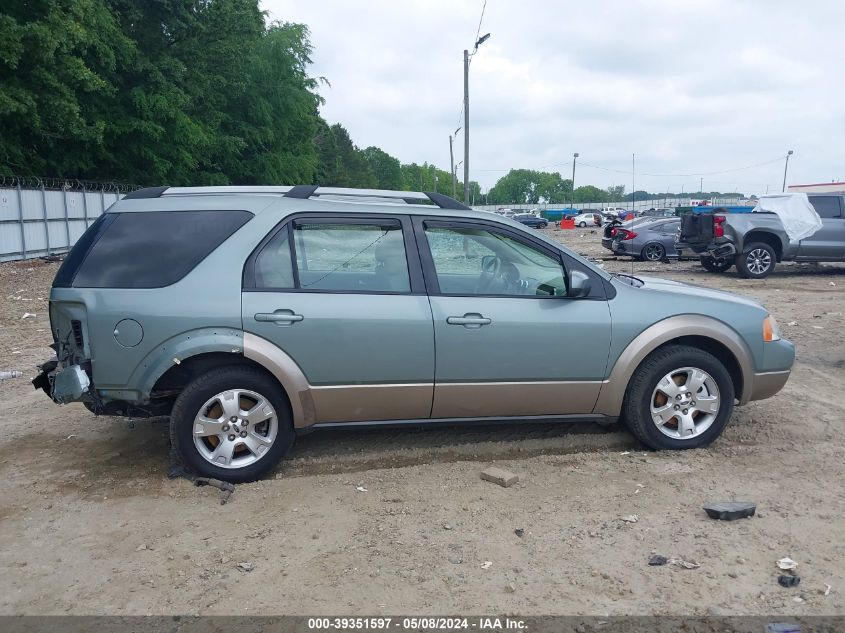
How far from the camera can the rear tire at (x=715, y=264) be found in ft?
55.0

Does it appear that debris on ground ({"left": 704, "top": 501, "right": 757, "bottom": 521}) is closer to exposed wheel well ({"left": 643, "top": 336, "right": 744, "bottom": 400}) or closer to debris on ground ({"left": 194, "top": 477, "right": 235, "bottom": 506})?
exposed wheel well ({"left": 643, "top": 336, "right": 744, "bottom": 400})

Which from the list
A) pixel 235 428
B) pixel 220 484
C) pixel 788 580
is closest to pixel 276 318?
pixel 235 428

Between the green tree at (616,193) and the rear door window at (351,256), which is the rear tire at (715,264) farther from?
the green tree at (616,193)

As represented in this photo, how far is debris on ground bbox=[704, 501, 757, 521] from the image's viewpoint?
387 cm

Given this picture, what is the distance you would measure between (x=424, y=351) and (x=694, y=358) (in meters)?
1.86

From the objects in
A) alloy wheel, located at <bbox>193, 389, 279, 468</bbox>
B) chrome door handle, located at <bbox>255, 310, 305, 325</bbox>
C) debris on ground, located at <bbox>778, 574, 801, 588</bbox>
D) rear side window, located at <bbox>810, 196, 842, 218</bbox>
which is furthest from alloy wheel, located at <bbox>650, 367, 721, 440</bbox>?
rear side window, located at <bbox>810, 196, 842, 218</bbox>

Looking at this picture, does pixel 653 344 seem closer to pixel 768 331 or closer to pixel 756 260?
pixel 768 331

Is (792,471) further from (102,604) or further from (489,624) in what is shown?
(102,604)

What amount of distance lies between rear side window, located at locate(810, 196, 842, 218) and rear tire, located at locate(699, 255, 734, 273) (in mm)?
2130

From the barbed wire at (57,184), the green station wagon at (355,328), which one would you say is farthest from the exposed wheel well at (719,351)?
the barbed wire at (57,184)

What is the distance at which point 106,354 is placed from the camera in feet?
14.1

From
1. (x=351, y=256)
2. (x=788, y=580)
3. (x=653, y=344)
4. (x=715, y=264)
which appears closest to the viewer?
(x=788, y=580)

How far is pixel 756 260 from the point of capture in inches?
613

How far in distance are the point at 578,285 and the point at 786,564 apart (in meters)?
1.99
